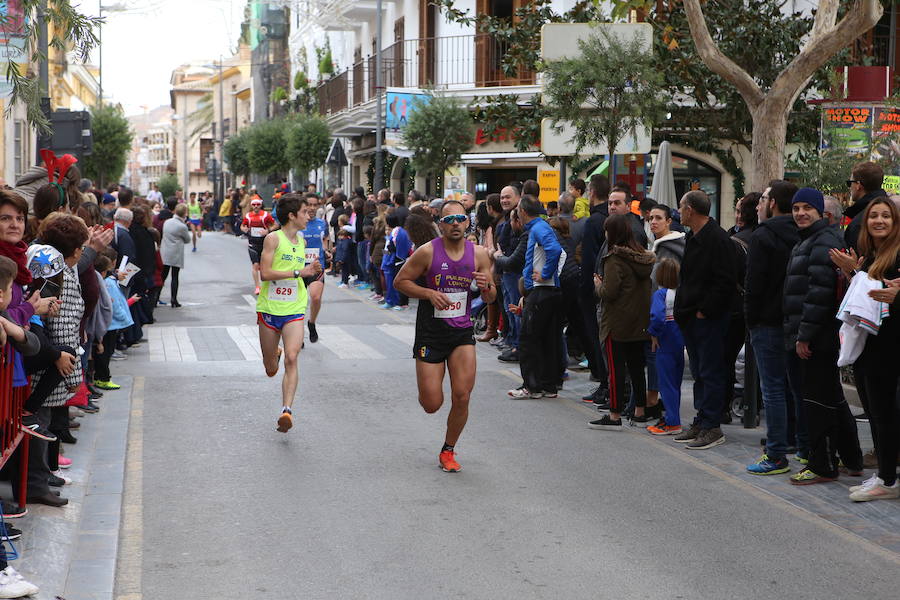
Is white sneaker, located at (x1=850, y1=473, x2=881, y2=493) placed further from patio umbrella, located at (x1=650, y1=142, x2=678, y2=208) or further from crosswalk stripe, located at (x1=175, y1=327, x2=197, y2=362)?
crosswalk stripe, located at (x1=175, y1=327, x2=197, y2=362)

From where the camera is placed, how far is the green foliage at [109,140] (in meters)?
51.0

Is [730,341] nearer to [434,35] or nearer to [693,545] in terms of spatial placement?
[693,545]

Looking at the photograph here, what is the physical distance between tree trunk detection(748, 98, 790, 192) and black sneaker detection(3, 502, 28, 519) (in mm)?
9470

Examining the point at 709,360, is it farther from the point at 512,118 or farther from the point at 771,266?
the point at 512,118

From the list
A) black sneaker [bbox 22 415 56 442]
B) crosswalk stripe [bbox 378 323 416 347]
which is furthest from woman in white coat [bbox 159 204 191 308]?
black sneaker [bbox 22 415 56 442]

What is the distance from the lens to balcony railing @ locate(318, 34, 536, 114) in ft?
96.8

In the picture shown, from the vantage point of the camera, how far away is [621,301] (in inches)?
384

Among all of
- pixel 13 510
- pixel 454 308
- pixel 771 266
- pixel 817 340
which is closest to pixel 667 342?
pixel 771 266

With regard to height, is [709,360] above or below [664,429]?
above

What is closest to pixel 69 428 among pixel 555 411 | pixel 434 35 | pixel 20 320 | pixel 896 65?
pixel 20 320

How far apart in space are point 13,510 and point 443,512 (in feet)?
8.18

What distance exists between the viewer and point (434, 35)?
106 ft

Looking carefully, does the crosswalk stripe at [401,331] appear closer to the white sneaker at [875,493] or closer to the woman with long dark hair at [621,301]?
the woman with long dark hair at [621,301]

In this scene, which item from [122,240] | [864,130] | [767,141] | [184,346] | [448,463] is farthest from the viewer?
[184,346]
